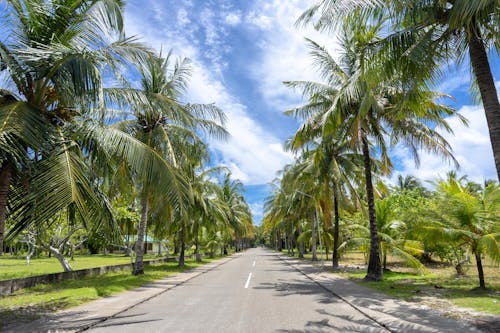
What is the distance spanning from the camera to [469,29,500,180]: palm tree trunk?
20.6 ft

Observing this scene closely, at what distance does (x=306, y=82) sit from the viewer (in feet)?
49.1

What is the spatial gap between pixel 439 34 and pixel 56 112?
8854 mm

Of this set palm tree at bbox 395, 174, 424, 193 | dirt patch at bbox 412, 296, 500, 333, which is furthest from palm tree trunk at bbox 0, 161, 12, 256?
palm tree at bbox 395, 174, 424, 193

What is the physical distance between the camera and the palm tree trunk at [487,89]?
20.6ft

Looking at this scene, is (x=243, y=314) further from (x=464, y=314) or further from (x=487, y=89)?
(x=487, y=89)

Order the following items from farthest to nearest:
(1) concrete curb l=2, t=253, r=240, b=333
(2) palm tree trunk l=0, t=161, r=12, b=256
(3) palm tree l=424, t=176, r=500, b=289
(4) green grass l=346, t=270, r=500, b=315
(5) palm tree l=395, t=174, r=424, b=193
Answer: (5) palm tree l=395, t=174, r=424, b=193, (3) palm tree l=424, t=176, r=500, b=289, (4) green grass l=346, t=270, r=500, b=315, (2) palm tree trunk l=0, t=161, r=12, b=256, (1) concrete curb l=2, t=253, r=240, b=333

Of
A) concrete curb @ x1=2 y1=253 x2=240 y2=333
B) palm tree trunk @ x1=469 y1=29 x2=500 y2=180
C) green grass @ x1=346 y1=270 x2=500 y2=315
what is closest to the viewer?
palm tree trunk @ x1=469 y1=29 x2=500 y2=180

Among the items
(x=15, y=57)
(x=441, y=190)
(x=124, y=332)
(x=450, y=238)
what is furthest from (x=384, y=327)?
(x=15, y=57)

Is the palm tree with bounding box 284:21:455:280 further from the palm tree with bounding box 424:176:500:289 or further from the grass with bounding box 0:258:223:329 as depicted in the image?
the grass with bounding box 0:258:223:329

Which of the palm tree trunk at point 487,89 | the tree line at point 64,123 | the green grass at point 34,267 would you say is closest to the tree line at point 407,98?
the palm tree trunk at point 487,89

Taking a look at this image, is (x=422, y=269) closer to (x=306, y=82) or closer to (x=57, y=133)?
(x=306, y=82)

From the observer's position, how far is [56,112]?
7.77 metres

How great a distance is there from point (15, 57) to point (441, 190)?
39.9 feet

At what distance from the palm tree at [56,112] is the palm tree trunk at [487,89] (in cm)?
722
